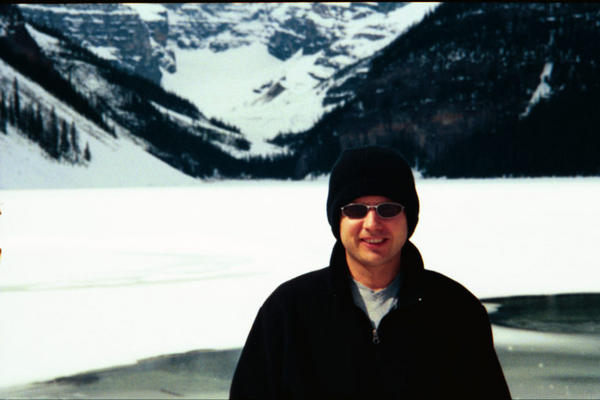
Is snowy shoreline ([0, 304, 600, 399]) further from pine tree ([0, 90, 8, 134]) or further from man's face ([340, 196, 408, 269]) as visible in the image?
pine tree ([0, 90, 8, 134])

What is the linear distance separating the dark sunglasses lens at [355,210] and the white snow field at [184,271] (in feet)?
22.9

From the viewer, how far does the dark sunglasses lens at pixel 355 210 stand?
376 centimetres

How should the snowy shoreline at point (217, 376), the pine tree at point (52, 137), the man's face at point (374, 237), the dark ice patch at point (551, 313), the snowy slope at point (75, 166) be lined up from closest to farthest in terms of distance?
the man's face at point (374, 237), the snowy shoreline at point (217, 376), the dark ice patch at point (551, 313), the snowy slope at point (75, 166), the pine tree at point (52, 137)

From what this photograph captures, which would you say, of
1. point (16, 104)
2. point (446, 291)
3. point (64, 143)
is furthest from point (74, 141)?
point (446, 291)

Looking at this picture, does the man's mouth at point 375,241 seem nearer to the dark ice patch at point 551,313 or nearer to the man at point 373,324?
the man at point 373,324

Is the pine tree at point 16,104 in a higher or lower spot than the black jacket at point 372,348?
lower

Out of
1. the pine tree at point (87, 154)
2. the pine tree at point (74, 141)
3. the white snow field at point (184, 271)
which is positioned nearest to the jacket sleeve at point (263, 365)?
the white snow field at point (184, 271)

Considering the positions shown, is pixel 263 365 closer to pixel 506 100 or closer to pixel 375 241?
pixel 375 241

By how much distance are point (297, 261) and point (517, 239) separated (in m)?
9.46

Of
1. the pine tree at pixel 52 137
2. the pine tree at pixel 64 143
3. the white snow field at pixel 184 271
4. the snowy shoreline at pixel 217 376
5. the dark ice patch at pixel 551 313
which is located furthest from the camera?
the pine tree at pixel 64 143

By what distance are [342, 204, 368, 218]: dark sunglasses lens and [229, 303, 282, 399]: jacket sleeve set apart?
56 cm

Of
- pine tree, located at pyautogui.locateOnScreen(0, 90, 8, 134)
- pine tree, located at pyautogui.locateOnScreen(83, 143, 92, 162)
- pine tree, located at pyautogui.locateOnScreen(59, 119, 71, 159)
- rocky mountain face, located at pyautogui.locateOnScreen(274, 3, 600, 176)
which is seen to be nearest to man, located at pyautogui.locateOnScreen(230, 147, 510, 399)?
rocky mountain face, located at pyautogui.locateOnScreen(274, 3, 600, 176)

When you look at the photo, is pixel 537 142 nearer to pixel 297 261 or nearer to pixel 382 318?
pixel 297 261

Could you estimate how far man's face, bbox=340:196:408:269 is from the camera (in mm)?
3721
